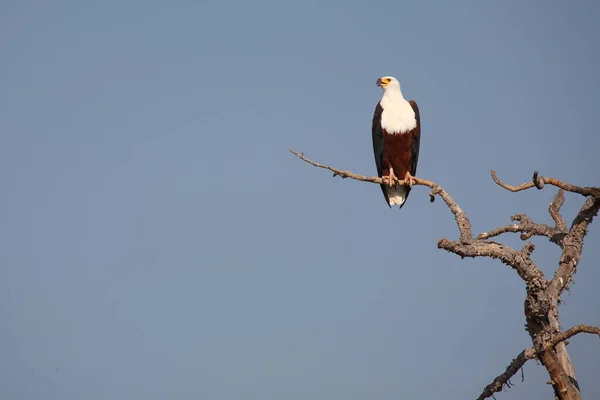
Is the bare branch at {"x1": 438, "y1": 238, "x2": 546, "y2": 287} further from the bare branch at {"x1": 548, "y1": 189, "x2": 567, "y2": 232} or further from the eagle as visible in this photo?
the eagle

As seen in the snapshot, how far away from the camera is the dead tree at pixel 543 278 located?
243 inches

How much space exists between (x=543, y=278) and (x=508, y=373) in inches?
30.8

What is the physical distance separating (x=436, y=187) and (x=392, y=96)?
129 inches

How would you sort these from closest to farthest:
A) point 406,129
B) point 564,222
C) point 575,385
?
point 575,385 → point 564,222 → point 406,129

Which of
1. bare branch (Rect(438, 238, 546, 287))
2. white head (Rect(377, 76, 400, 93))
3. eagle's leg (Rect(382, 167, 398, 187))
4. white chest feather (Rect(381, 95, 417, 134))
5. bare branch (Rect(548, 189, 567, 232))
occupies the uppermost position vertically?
white head (Rect(377, 76, 400, 93))

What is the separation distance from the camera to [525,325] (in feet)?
21.1

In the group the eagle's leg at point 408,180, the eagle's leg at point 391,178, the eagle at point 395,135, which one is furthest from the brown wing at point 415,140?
the eagle's leg at point 391,178

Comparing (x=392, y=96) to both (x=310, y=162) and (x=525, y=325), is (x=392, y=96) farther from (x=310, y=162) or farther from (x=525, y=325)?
(x=525, y=325)

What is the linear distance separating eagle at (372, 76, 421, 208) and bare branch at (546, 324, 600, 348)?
3.82 meters

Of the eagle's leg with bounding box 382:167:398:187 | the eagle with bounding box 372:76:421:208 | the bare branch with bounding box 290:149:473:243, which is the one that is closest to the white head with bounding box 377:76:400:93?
the eagle with bounding box 372:76:421:208

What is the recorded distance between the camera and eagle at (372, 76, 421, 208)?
9.83m

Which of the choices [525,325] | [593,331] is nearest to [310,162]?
[525,325]

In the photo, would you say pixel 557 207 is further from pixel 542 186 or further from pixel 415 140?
pixel 415 140

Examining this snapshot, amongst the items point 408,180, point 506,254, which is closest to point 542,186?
point 506,254
